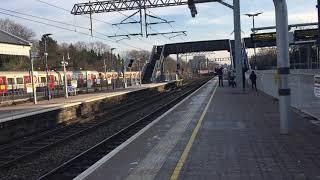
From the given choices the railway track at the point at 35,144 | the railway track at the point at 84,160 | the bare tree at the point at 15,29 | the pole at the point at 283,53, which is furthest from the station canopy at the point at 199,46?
the pole at the point at 283,53

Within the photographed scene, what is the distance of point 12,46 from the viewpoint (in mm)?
34812

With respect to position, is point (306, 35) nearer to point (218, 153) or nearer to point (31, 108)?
point (31, 108)

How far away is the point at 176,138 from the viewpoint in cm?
1416

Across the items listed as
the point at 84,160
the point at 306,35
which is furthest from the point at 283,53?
the point at 306,35

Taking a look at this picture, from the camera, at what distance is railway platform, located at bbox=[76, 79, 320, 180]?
931 centimetres

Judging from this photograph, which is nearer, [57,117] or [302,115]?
[302,115]

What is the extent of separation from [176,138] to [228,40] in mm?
77179

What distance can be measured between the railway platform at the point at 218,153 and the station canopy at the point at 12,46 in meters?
18.4

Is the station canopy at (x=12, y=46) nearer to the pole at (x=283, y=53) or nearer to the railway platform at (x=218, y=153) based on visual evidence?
the railway platform at (x=218, y=153)

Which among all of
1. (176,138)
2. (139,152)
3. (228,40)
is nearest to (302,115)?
(176,138)

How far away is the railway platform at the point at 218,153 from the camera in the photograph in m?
9.31

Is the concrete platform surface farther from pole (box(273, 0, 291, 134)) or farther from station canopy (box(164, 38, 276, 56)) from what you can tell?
station canopy (box(164, 38, 276, 56))

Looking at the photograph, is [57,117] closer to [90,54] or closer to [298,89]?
[298,89]

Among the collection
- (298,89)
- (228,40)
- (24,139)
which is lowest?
(24,139)
